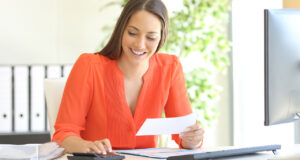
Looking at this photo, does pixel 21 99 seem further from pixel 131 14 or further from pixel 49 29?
pixel 131 14

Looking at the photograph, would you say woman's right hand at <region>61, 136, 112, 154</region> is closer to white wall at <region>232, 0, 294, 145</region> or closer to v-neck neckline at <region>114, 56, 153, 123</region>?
v-neck neckline at <region>114, 56, 153, 123</region>

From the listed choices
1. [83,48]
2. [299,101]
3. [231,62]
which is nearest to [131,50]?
[299,101]

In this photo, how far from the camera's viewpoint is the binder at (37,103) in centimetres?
325

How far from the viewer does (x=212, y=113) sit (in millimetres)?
3631

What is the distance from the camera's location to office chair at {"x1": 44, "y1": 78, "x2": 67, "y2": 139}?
175 centimetres

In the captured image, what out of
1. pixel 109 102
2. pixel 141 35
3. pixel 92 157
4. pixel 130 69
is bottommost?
pixel 92 157

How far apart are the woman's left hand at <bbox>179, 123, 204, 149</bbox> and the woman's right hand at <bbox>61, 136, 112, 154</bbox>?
304 millimetres

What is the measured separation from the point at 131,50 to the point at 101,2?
2139 millimetres

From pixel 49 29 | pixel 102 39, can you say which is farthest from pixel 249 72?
pixel 49 29

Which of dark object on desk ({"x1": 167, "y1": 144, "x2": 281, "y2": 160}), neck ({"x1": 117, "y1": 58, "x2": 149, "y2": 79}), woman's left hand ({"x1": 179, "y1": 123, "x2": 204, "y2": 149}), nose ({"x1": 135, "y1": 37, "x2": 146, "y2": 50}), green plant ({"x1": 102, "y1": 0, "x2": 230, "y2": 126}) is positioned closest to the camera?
dark object on desk ({"x1": 167, "y1": 144, "x2": 281, "y2": 160})

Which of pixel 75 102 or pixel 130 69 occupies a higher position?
pixel 130 69

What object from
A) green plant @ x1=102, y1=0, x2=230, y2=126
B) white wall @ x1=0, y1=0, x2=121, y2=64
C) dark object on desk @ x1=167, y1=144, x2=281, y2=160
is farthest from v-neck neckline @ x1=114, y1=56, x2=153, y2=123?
white wall @ x1=0, y1=0, x2=121, y2=64

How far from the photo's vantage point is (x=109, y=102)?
1.85 metres

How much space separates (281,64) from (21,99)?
2.17 m
